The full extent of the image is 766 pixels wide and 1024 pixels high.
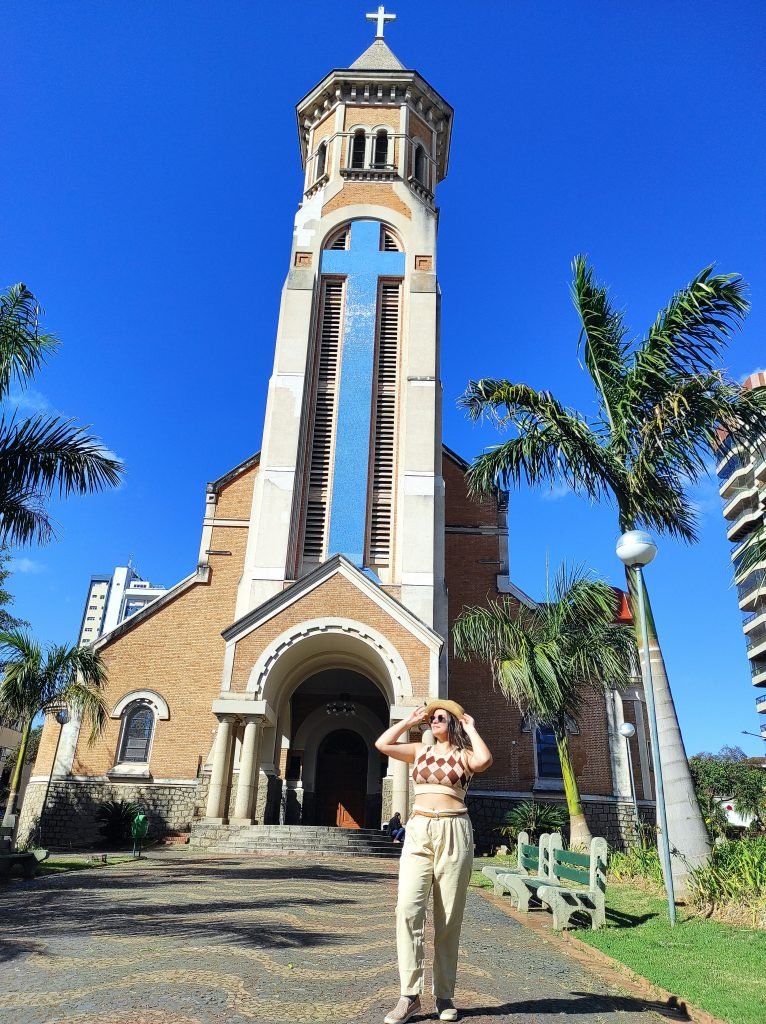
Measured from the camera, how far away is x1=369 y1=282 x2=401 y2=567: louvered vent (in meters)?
23.1

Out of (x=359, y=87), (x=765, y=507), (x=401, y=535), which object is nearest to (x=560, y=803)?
(x=401, y=535)

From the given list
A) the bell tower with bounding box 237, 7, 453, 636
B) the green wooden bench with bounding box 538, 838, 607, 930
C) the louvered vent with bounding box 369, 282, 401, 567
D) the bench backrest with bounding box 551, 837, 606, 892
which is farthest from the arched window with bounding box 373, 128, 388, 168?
the green wooden bench with bounding box 538, 838, 607, 930

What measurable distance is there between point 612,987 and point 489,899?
16.9ft

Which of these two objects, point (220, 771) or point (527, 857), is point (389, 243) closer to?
point (220, 771)

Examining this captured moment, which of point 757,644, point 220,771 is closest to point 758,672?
point 757,644

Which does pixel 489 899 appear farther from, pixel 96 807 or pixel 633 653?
pixel 96 807

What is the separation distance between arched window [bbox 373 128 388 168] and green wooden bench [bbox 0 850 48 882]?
26747mm

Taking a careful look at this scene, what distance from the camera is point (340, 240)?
1098 inches

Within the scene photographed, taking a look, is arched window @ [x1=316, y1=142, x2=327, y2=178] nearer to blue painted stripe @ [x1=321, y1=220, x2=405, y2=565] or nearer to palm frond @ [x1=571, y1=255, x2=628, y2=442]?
blue painted stripe @ [x1=321, y1=220, x2=405, y2=565]

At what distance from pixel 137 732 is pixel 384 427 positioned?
12.7 metres

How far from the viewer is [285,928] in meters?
7.20

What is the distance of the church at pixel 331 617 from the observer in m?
19.6

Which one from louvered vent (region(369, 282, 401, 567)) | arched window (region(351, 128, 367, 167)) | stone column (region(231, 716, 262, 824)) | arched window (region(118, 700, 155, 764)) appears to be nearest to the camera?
stone column (region(231, 716, 262, 824))

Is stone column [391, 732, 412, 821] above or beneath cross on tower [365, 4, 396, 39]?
beneath
